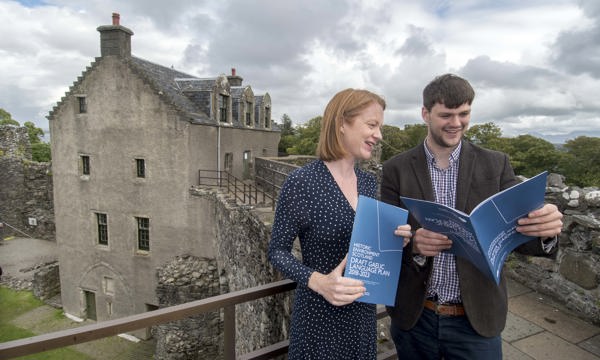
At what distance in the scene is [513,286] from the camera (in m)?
5.34

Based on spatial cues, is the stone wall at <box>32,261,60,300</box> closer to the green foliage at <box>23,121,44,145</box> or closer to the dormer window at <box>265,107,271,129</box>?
the dormer window at <box>265,107,271,129</box>

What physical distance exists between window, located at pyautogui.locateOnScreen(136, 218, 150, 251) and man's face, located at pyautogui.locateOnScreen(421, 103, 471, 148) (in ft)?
54.6

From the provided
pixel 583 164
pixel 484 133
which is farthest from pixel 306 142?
pixel 583 164

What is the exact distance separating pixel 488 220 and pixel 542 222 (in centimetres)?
41

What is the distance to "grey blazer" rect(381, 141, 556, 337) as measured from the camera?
2.09 metres

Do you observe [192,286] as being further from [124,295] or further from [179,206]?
[124,295]

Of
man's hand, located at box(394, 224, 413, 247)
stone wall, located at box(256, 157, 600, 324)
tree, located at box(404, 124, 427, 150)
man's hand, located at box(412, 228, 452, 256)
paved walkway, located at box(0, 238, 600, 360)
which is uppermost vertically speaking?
tree, located at box(404, 124, 427, 150)

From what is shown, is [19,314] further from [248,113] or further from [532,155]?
[532,155]

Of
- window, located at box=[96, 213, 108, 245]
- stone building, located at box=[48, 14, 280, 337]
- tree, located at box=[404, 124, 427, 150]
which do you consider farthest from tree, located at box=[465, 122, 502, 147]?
window, located at box=[96, 213, 108, 245]

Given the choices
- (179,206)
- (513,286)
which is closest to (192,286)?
(179,206)

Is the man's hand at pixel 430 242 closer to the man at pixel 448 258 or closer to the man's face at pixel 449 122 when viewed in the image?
the man at pixel 448 258

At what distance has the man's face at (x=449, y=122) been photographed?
2156 mm

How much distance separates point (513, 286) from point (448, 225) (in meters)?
4.67

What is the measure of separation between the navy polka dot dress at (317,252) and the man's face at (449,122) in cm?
79
